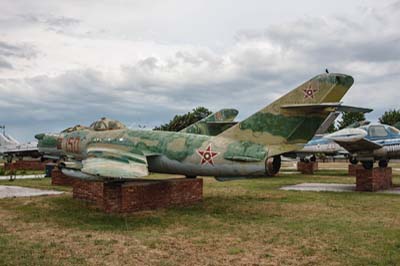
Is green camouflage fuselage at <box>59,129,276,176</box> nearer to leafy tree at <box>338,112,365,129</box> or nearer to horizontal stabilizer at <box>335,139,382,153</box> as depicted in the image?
horizontal stabilizer at <box>335,139,382,153</box>

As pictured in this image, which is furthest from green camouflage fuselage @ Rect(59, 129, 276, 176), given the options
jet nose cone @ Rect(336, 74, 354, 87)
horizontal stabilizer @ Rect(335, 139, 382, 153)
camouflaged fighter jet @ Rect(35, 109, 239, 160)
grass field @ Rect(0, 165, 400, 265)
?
horizontal stabilizer @ Rect(335, 139, 382, 153)

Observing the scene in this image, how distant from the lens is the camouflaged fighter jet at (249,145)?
1047 cm

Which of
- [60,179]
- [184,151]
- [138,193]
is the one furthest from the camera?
[60,179]

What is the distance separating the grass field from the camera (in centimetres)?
662

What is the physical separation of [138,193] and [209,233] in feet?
10.4

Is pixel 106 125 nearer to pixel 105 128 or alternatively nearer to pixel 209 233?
pixel 105 128

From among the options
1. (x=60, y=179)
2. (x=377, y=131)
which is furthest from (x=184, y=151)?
(x=377, y=131)

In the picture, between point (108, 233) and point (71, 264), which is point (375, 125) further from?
point (71, 264)

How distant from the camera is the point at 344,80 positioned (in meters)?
10.7

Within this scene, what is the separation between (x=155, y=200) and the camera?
1160 cm

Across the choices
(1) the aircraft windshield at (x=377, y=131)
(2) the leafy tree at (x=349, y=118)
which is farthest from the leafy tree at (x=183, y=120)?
(1) the aircraft windshield at (x=377, y=131)

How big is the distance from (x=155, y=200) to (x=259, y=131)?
3543 millimetres

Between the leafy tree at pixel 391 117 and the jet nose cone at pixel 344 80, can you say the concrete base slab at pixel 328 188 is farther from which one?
the leafy tree at pixel 391 117

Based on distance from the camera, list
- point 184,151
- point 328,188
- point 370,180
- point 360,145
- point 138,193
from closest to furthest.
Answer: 1. point 138,193
2. point 184,151
3. point 370,180
4. point 328,188
5. point 360,145
